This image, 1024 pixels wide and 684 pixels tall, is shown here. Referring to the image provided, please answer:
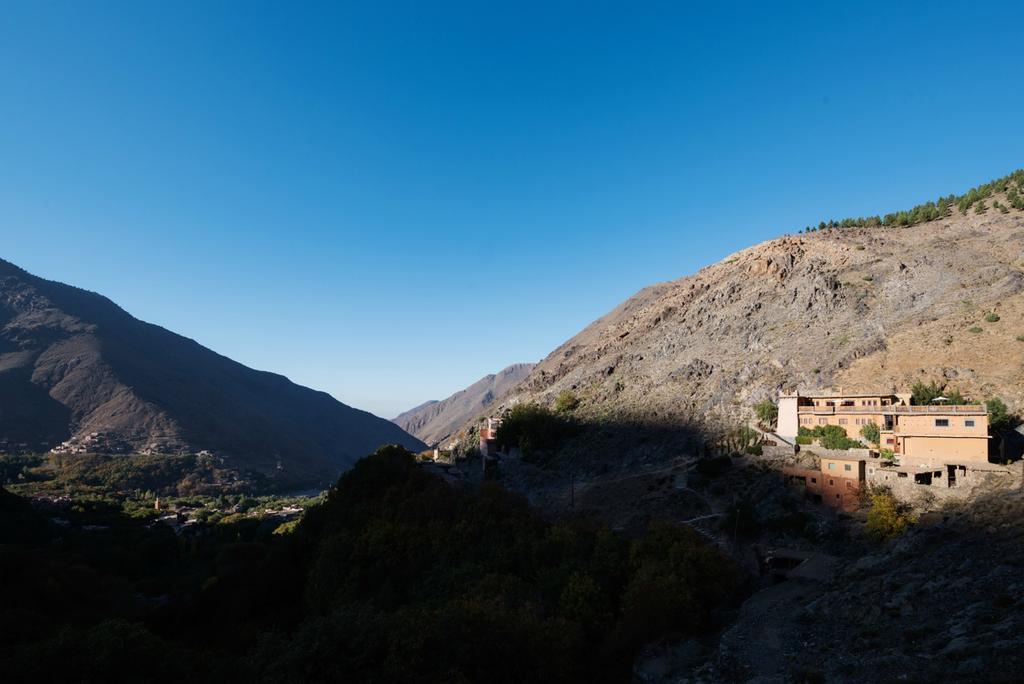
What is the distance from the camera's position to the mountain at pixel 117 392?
4449 inches

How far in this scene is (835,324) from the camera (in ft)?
175

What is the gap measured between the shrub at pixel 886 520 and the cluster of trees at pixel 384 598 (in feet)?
24.7

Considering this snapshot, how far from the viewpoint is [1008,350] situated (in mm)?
39438

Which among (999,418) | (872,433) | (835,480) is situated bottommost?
(835,480)

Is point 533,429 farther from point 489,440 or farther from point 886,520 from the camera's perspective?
point 886,520

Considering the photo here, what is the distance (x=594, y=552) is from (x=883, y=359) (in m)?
33.7

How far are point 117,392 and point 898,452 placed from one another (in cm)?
14485

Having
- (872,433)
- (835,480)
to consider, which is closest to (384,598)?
(835,480)

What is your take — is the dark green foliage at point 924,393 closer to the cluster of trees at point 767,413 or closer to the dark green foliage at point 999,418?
the dark green foliage at point 999,418

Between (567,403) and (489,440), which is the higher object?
(567,403)

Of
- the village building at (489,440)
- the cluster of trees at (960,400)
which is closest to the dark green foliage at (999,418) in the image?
the cluster of trees at (960,400)

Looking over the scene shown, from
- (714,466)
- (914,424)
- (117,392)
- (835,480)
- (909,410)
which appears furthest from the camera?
(117,392)

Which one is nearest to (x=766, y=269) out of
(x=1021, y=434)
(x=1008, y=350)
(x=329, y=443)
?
(x=1008, y=350)

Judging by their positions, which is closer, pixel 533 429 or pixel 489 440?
pixel 533 429
